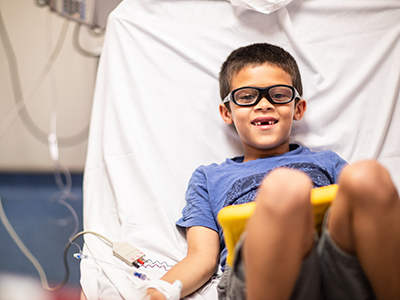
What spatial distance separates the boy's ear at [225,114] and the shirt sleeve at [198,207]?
0.21 meters

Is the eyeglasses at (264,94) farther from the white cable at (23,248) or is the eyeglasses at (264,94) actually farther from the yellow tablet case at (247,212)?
the white cable at (23,248)

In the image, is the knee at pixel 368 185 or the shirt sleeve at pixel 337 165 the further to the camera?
the shirt sleeve at pixel 337 165

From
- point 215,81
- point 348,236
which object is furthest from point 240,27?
point 348,236

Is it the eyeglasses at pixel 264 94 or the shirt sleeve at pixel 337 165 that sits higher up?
the eyeglasses at pixel 264 94

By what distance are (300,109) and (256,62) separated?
0.22 m

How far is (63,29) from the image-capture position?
1.67 meters

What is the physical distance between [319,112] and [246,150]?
290mm

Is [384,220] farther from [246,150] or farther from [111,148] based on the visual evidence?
[111,148]

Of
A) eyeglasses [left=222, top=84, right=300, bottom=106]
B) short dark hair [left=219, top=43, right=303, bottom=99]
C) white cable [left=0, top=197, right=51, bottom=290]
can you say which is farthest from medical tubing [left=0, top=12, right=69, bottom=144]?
eyeglasses [left=222, top=84, right=300, bottom=106]

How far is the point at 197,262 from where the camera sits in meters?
0.71

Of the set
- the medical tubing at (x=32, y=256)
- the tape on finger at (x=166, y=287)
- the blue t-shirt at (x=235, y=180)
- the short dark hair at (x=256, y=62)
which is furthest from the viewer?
the medical tubing at (x=32, y=256)

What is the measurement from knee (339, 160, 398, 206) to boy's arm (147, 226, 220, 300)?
0.40 metres

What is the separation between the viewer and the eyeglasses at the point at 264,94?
2.84ft

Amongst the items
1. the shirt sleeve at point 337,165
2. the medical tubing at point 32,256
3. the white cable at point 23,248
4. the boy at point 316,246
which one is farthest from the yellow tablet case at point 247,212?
the white cable at point 23,248
